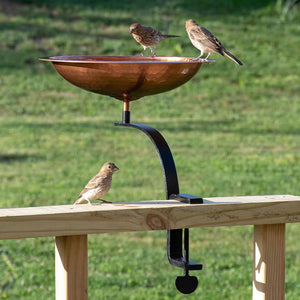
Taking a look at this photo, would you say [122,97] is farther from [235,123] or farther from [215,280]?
[235,123]

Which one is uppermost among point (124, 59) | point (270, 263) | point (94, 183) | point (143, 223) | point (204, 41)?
point (204, 41)

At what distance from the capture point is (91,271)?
18.9 ft

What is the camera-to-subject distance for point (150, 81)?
254 centimetres

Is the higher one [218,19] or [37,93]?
[218,19]

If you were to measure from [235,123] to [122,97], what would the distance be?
359 inches

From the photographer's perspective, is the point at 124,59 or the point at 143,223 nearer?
the point at 143,223

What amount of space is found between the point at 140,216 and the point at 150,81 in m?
0.52

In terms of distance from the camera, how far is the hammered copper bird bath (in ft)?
8.11

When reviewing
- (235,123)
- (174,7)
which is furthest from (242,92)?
(174,7)

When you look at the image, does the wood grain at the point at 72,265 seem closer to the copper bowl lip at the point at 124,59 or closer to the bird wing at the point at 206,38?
the copper bowl lip at the point at 124,59

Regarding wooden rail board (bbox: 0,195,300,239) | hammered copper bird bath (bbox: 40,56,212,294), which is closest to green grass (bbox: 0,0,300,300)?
hammered copper bird bath (bbox: 40,56,212,294)

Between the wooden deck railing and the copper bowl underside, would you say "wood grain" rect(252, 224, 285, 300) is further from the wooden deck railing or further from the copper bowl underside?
the copper bowl underside

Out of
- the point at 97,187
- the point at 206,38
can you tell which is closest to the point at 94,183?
the point at 97,187

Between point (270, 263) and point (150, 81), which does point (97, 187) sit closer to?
point (150, 81)
